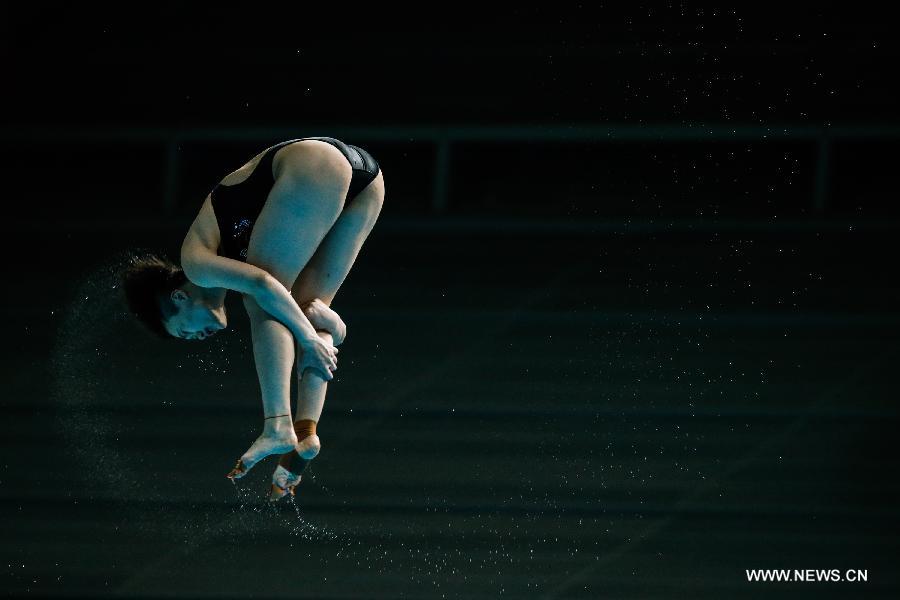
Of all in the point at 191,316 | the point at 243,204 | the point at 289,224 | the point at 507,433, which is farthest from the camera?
the point at 507,433

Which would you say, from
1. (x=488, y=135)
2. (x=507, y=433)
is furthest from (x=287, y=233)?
(x=488, y=135)

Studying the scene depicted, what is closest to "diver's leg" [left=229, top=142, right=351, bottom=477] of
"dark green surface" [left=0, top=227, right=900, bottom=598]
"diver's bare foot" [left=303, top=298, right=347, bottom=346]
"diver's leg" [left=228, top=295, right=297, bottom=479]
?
"diver's leg" [left=228, top=295, right=297, bottom=479]

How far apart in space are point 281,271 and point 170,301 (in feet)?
1.46

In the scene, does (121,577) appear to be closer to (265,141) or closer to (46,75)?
(265,141)

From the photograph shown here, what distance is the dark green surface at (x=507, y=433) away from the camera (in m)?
4.86

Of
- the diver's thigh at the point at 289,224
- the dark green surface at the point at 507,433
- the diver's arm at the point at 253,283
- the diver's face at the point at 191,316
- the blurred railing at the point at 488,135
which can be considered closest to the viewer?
the diver's arm at the point at 253,283

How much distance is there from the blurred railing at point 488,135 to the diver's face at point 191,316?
286cm

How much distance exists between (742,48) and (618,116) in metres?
0.68

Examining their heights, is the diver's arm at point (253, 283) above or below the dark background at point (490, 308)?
above

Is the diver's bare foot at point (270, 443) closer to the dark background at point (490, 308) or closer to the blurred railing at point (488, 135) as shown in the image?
the dark background at point (490, 308)

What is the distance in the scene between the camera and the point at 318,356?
11.0 ft

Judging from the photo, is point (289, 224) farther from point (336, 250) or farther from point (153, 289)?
point (153, 289)

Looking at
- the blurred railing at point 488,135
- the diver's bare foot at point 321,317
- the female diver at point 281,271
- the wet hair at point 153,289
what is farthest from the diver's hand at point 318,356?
the blurred railing at point 488,135

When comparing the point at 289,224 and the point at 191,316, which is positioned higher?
the point at 289,224
